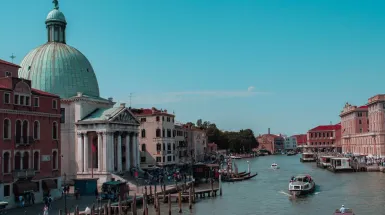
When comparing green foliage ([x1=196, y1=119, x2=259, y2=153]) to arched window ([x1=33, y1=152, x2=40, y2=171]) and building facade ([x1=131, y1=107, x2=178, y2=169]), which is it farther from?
arched window ([x1=33, y1=152, x2=40, y2=171])

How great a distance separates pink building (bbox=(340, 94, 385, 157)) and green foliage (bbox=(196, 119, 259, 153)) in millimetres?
43573

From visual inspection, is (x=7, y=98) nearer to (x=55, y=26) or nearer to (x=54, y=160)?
(x=54, y=160)

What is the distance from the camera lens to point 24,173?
37906 millimetres

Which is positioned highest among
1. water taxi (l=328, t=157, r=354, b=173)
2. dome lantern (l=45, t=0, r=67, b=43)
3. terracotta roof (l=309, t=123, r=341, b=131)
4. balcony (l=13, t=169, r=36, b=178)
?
dome lantern (l=45, t=0, r=67, b=43)

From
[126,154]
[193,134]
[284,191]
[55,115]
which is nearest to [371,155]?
[193,134]

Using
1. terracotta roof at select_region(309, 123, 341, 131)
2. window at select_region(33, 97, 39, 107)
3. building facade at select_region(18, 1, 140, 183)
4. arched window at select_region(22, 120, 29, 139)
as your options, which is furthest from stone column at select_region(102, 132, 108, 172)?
terracotta roof at select_region(309, 123, 341, 131)

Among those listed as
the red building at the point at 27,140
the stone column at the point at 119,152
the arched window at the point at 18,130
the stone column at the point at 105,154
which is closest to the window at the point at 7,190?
the red building at the point at 27,140

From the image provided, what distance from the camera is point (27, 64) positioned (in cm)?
5847

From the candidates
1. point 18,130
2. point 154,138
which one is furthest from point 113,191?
point 154,138

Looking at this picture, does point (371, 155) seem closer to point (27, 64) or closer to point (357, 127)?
point (357, 127)

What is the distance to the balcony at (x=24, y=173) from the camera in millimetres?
37281

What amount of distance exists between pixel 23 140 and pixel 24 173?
264 cm

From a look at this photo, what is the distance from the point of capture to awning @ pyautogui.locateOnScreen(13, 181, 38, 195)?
3709 centimetres

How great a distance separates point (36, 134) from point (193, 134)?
66.0 meters
